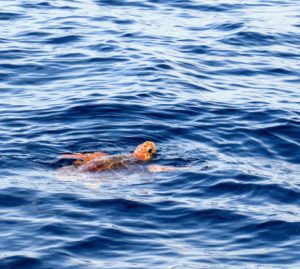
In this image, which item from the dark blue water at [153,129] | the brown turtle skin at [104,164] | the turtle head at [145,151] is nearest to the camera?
the dark blue water at [153,129]

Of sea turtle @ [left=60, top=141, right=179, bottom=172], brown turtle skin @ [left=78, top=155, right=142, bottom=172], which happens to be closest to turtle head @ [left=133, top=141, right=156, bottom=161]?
sea turtle @ [left=60, top=141, right=179, bottom=172]

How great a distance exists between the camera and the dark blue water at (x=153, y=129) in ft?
37.7

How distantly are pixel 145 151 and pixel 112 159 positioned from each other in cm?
77

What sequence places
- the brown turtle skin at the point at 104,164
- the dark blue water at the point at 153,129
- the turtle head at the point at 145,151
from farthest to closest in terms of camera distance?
the turtle head at the point at 145,151 < the brown turtle skin at the point at 104,164 < the dark blue water at the point at 153,129

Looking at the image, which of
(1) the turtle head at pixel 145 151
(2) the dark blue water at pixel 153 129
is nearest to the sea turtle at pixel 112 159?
(1) the turtle head at pixel 145 151

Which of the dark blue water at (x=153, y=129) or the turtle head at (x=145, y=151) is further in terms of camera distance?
the turtle head at (x=145, y=151)

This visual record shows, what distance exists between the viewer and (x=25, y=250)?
11031mm

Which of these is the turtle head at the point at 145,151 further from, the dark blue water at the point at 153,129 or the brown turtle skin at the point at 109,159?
the dark blue water at the point at 153,129

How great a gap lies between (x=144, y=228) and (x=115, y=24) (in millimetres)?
13635

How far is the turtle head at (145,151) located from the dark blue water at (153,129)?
0.35 metres

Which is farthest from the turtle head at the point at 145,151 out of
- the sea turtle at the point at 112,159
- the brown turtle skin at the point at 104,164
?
the brown turtle skin at the point at 104,164

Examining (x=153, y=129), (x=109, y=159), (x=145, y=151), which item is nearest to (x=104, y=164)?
(x=109, y=159)

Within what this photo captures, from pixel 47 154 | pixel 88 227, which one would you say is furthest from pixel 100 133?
pixel 88 227

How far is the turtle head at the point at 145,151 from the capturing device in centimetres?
1463
